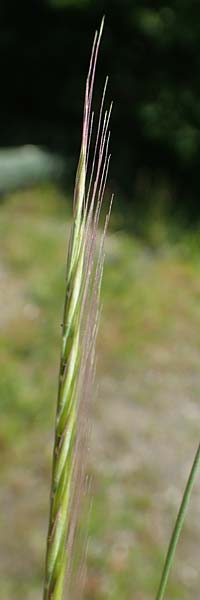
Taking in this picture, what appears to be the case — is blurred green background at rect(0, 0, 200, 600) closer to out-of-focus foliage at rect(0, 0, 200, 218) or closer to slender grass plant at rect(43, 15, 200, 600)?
out-of-focus foliage at rect(0, 0, 200, 218)

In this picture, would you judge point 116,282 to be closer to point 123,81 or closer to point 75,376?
point 123,81

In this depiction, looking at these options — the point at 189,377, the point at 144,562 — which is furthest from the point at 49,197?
the point at 144,562

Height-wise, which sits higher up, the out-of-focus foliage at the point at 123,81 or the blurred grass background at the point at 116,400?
the out-of-focus foliage at the point at 123,81

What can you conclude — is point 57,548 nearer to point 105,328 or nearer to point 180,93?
point 105,328

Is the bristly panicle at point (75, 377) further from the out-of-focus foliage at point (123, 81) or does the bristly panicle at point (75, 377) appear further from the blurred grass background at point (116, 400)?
the out-of-focus foliage at point (123, 81)

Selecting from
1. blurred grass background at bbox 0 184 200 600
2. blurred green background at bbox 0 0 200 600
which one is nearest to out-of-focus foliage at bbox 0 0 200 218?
blurred green background at bbox 0 0 200 600

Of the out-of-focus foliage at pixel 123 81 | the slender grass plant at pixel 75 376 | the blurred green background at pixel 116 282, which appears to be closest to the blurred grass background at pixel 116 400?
the blurred green background at pixel 116 282
